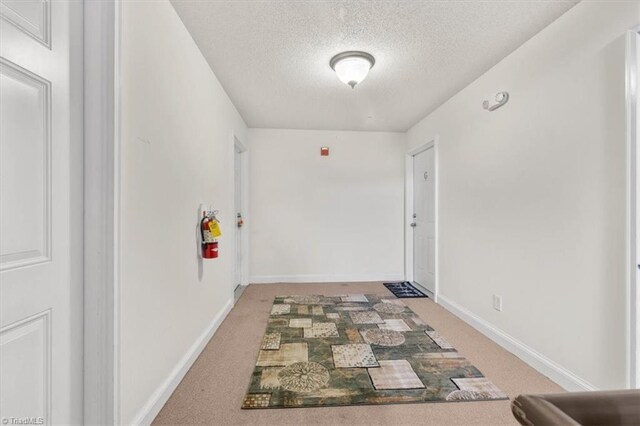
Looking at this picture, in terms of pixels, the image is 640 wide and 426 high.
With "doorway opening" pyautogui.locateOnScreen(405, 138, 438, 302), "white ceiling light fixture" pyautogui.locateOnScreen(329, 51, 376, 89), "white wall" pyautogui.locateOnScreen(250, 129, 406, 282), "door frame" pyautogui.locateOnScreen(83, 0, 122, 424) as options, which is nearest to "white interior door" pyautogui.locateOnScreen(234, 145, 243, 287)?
"white wall" pyautogui.locateOnScreen(250, 129, 406, 282)

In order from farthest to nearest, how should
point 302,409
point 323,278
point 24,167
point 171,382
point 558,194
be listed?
point 323,278 → point 558,194 → point 171,382 → point 302,409 → point 24,167

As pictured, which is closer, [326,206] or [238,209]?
[238,209]

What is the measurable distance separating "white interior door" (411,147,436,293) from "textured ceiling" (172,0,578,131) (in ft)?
3.22

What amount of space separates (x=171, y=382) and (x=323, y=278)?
2.98 meters

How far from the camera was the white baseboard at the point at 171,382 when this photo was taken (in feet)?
5.03

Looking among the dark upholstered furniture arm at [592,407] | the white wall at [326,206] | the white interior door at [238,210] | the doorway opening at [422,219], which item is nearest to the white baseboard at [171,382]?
the white interior door at [238,210]

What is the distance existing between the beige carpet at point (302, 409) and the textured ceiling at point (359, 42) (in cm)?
248

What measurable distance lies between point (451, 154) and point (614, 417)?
295 cm

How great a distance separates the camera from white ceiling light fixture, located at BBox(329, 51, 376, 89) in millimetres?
2350

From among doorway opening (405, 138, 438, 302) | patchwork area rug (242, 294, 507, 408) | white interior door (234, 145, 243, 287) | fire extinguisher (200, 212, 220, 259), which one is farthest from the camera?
white interior door (234, 145, 243, 287)

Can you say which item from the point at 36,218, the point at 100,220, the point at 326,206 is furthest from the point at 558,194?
the point at 326,206

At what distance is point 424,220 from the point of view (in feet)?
13.7

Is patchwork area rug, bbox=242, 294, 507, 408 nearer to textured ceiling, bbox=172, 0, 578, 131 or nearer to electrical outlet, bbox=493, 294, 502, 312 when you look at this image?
electrical outlet, bbox=493, 294, 502, 312

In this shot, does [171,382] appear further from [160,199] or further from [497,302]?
[497,302]
